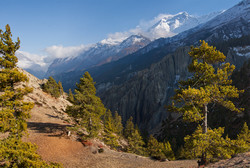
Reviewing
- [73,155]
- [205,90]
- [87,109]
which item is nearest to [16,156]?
[73,155]

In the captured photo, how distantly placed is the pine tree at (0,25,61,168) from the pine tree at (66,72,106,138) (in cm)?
951

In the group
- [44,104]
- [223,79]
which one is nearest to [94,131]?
[223,79]

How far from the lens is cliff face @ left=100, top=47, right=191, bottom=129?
115875mm

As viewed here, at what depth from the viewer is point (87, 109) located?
2270cm

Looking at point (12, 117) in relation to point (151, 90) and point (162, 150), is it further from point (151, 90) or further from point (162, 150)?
point (151, 90)

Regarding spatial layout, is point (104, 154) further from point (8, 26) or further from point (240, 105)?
point (240, 105)

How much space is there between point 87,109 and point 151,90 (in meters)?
100

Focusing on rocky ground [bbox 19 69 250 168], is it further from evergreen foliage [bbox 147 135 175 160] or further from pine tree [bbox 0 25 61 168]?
evergreen foliage [bbox 147 135 175 160]

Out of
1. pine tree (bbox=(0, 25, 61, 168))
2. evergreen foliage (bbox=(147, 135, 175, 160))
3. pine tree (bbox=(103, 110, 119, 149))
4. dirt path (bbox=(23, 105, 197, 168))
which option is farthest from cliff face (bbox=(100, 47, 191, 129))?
pine tree (bbox=(0, 25, 61, 168))

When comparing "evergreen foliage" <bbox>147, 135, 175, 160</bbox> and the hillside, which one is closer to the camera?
the hillside

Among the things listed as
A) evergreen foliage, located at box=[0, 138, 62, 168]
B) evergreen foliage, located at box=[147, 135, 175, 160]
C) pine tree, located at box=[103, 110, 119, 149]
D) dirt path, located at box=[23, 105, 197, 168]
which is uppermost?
evergreen foliage, located at box=[0, 138, 62, 168]

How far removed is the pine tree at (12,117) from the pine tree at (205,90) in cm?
962

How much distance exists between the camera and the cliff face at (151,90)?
11588cm

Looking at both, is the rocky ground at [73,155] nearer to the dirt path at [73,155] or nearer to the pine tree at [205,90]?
the dirt path at [73,155]
